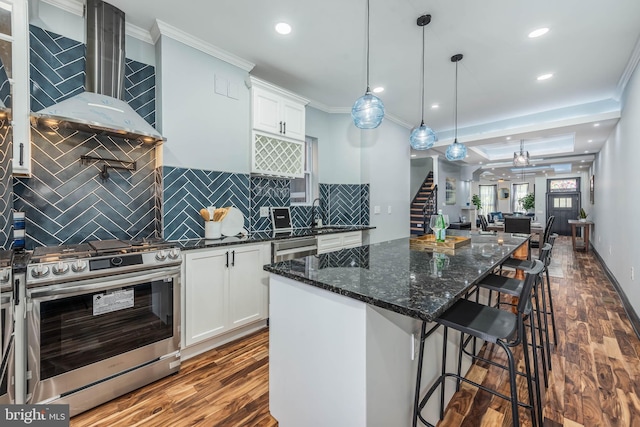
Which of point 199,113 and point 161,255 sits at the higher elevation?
point 199,113

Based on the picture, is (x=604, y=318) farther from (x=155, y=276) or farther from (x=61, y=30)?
(x=61, y=30)

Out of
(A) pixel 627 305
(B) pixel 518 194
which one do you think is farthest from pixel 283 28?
(B) pixel 518 194

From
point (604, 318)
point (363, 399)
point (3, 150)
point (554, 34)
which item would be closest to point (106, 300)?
point (3, 150)

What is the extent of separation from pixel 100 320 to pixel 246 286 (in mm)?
1098

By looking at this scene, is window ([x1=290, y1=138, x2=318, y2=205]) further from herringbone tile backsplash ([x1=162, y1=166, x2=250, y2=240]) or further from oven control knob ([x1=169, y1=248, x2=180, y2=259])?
oven control knob ([x1=169, y1=248, x2=180, y2=259])

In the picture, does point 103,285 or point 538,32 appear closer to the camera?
point 103,285

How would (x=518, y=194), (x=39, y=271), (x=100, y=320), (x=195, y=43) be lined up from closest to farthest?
(x=39, y=271)
(x=100, y=320)
(x=195, y=43)
(x=518, y=194)

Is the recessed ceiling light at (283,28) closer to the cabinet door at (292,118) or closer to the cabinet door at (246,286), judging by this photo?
the cabinet door at (292,118)

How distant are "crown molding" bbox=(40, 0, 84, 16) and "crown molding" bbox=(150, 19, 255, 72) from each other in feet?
1.60

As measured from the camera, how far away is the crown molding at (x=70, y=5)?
214cm

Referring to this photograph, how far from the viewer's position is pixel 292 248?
3.02 m

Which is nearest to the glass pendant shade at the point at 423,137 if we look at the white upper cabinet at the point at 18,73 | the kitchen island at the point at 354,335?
the kitchen island at the point at 354,335

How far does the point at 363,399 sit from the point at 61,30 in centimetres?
322

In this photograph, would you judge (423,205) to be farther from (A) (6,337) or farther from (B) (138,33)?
(A) (6,337)
